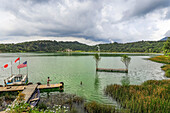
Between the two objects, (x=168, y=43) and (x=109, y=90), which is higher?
(x=168, y=43)

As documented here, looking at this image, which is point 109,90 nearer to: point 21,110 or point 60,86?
point 60,86

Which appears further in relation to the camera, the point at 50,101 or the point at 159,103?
the point at 50,101

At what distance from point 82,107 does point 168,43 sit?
8601 cm

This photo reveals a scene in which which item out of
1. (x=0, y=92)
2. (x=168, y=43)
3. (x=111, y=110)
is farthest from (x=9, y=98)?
(x=168, y=43)

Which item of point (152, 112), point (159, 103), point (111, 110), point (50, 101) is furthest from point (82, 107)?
point (159, 103)

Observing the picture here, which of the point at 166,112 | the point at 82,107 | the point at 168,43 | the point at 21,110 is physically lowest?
the point at 82,107

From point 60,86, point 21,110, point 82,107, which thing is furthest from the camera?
point 60,86

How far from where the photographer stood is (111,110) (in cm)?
1445

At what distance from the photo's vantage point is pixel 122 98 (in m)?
18.4

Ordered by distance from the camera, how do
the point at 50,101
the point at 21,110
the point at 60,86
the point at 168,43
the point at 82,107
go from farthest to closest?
the point at 168,43 < the point at 60,86 < the point at 50,101 < the point at 82,107 < the point at 21,110

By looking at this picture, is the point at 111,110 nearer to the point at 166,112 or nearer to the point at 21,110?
the point at 166,112

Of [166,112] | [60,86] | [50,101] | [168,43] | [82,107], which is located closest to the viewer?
[166,112]

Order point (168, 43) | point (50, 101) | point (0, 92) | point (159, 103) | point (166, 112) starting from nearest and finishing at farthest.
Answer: point (166, 112) < point (159, 103) < point (50, 101) < point (0, 92) < point (168, 43)

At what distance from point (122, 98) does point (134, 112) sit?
13.8 feet
